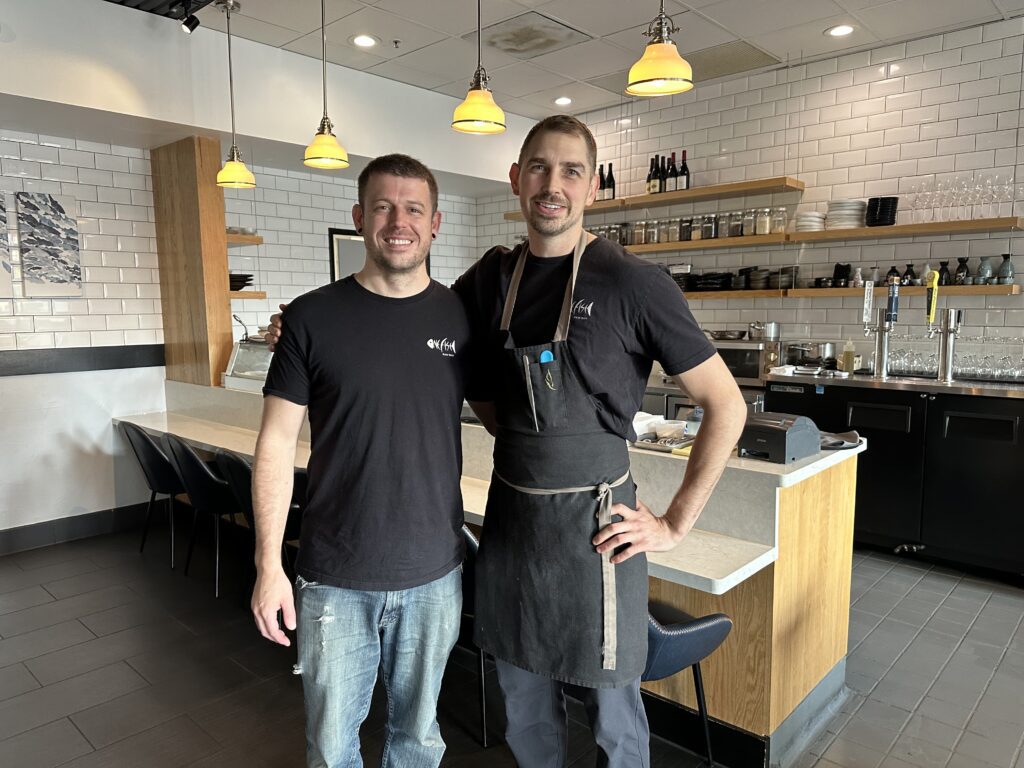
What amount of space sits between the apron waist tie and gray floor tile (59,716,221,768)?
162cm

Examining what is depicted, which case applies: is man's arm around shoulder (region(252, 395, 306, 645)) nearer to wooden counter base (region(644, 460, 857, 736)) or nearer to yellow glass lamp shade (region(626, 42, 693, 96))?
wooden counter base (region(644, 460, 857, 736))

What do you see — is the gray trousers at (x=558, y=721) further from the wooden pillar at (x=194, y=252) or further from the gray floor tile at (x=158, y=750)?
the wooden pillar at (x=194, y=252)

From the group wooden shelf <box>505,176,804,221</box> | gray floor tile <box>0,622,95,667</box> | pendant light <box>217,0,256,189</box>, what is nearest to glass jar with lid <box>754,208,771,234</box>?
wooden shelf <box>505,176,804,221</box>

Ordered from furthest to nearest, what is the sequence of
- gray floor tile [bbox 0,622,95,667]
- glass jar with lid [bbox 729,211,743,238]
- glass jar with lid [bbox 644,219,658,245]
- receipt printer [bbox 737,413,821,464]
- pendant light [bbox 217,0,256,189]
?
glass jar with lid [bbox 644,219,658,245] < glass jar with lid [bbox 729,211,743,238] < pendant light [bbox 217,0,256,189] < gray floor tile [bbox 0,622,95,667] < receipt printer [bbox 737,413,821,464]

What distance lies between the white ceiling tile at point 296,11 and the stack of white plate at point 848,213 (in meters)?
3.37

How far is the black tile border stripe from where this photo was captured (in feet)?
14.9

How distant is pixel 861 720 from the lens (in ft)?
8.48

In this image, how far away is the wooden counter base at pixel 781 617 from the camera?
2.24 m

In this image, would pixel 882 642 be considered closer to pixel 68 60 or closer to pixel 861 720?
pixel 861 720

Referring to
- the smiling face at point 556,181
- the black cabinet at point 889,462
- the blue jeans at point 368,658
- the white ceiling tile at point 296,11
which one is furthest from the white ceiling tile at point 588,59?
the blue jeans at point 368,658

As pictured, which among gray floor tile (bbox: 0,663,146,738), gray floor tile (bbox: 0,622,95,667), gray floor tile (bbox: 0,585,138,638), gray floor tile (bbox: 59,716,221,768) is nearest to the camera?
gray floor tile (bbox: 59,716,221,768)

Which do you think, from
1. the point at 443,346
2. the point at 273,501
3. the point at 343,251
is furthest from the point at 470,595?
the point at 343,251

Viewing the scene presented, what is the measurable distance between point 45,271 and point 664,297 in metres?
4.53

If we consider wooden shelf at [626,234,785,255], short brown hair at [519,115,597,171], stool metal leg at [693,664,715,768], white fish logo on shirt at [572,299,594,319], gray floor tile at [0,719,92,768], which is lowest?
gray floor tile at [0,719,92,768]
